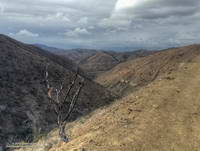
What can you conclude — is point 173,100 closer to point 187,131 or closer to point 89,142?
point 187,131

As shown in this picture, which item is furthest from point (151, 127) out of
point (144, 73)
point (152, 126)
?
point (144, 73)

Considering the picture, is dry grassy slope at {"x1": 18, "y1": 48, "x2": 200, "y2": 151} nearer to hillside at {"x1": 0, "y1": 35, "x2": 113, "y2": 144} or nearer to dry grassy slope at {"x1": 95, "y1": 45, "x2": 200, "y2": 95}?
hillside at {"x1": 0, "y1": 35, "x2": 113, "y2": 144}

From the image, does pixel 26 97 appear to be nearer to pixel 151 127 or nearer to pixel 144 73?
pixel 151 127

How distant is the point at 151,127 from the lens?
13.3m

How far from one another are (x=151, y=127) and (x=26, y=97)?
29.5 meters

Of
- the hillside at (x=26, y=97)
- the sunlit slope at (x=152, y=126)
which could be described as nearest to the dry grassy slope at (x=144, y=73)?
the hillside at (x=26, y=97)

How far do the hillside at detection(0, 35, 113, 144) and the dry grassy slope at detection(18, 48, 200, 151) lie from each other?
18235 millimetres

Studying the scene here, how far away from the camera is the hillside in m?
32.9

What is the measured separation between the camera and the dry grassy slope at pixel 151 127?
37.5ft

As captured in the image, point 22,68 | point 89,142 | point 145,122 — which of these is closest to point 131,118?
point 145,122

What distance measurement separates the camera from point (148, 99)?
1838 cm

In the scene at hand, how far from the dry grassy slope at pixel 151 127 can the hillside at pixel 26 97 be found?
18.2 meters

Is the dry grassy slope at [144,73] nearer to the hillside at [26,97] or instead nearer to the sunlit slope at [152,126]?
the hillside at [26,97]

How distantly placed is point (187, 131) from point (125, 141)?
3.84m
